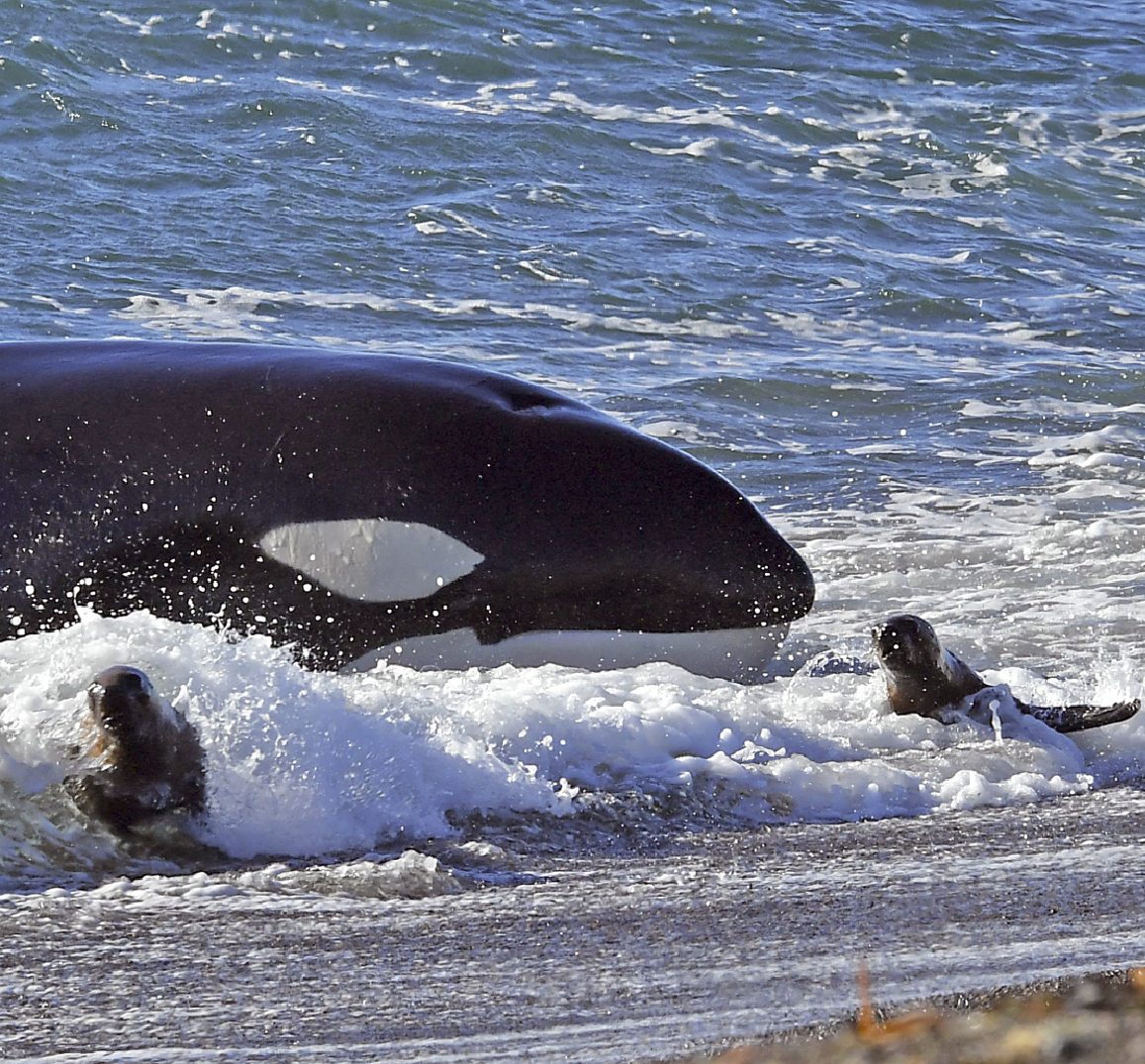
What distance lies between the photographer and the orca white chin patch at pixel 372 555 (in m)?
4.43

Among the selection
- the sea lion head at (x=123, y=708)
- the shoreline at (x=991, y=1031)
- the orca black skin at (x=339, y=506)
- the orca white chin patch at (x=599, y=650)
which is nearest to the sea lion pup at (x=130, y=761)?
the sea lion head at (x=123, y=708)

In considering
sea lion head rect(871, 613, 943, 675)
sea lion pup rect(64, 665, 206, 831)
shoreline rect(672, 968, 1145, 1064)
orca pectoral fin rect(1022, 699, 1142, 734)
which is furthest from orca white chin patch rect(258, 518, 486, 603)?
shoreline rect(672, 968, 1145, 1064)

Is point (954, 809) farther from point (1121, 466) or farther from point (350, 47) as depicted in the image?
point (350, 47)

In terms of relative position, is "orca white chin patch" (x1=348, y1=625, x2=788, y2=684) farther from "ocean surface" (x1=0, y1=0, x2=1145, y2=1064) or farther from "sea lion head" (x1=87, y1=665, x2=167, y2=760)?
"sea lion head" (x1=87, y1=665, x2=167, y2=760)

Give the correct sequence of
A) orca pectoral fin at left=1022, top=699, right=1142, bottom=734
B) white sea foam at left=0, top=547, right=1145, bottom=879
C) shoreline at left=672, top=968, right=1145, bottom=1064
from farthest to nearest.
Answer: orca pectoral fin at left=1022, top=699, right=1142, bottom=734, white sea foam at left=0, top=547, right=1145, bottom=879, shoreline at left=672, top=968, right=1145, bottom=1064

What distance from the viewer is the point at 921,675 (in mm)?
4496

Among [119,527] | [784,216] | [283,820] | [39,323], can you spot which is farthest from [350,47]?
[283,820]

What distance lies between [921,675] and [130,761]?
2.00m

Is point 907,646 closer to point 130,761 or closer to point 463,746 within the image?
point 463,746

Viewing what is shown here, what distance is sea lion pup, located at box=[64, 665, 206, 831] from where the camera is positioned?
139 inches


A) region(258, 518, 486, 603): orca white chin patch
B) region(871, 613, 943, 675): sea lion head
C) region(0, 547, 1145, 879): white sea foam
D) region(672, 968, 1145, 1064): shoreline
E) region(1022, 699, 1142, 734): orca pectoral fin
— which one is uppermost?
region(672, 968, 1145, 1064): shoreline

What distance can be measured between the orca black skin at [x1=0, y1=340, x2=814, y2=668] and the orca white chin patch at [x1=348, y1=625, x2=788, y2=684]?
1.1 inches

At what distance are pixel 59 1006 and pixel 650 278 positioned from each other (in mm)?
9705

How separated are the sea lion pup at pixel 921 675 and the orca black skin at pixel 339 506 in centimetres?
38
